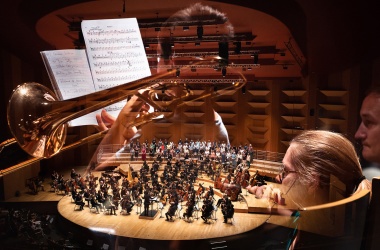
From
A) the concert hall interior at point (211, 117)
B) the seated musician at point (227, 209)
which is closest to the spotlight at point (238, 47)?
the concert hall interior at point (211, 117)

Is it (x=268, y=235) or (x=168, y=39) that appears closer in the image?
(x=268, y=235)

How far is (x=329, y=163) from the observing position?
1.07m

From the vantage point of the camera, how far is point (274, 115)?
101 inches

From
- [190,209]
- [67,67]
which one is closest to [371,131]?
[67,67]

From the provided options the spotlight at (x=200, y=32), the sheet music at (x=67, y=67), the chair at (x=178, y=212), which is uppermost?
the spotlight at (x=200, y=32)

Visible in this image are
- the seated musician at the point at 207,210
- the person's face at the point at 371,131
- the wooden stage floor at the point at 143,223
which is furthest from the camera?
the seated musician at the point at 207,210

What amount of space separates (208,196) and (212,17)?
2.02 meters

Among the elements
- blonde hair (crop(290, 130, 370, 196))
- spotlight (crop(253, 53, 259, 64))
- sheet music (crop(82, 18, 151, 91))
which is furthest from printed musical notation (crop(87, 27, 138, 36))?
blonde hair (crop(290, 130, 370, 196))

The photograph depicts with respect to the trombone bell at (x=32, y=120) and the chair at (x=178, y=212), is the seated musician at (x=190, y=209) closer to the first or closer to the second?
the chair at (x=178, y=212)

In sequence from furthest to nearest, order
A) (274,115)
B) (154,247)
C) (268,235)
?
1. (154,247)
2. (274,115)
3. (268,235)

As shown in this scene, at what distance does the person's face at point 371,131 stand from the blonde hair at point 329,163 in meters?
0.21

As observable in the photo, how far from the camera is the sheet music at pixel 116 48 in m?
2.39

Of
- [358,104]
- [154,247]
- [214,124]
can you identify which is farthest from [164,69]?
[154,247]

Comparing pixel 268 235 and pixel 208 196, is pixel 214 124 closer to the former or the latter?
pixel 208 196
